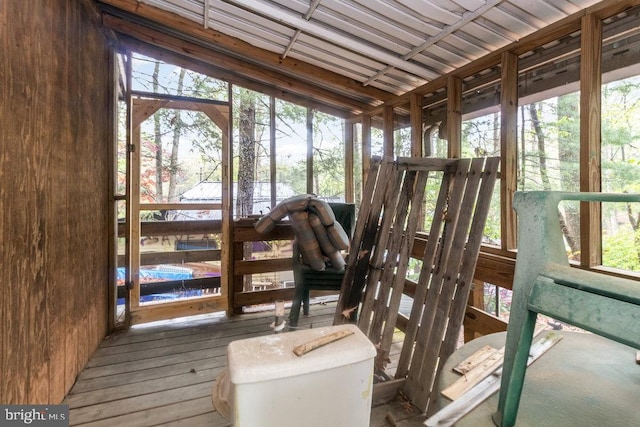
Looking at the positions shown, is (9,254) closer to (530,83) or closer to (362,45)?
(362,45)

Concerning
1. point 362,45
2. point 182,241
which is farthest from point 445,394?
point 182,241

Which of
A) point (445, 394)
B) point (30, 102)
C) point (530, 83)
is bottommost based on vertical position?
point (445, 394)

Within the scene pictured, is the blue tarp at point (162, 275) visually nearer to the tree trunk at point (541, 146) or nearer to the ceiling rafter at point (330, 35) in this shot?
the ceiling rafter at point (330, 35)

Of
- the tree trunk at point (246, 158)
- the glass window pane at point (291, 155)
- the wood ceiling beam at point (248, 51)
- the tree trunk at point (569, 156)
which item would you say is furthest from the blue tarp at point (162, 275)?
the tree trunk at point (569, 156)

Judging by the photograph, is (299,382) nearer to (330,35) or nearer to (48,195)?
(48,195)

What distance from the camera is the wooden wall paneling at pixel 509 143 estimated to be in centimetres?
195

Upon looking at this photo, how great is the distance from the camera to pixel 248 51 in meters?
2.73

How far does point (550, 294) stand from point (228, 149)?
9.91ft

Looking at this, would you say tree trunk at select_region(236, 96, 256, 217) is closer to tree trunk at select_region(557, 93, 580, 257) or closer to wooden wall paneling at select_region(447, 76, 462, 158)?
wooden wall paneling at select_region(447, 76, 462, 158)

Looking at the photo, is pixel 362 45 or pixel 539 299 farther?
pixel 362 45

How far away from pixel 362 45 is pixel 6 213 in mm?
2269

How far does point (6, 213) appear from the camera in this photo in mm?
1298

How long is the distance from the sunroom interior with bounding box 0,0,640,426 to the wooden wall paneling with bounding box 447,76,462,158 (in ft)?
0.05

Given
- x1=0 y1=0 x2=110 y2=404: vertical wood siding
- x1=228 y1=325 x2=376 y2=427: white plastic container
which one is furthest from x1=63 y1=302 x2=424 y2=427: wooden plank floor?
x1=228 y1=325 x2=376 y2=427: white plastic container
